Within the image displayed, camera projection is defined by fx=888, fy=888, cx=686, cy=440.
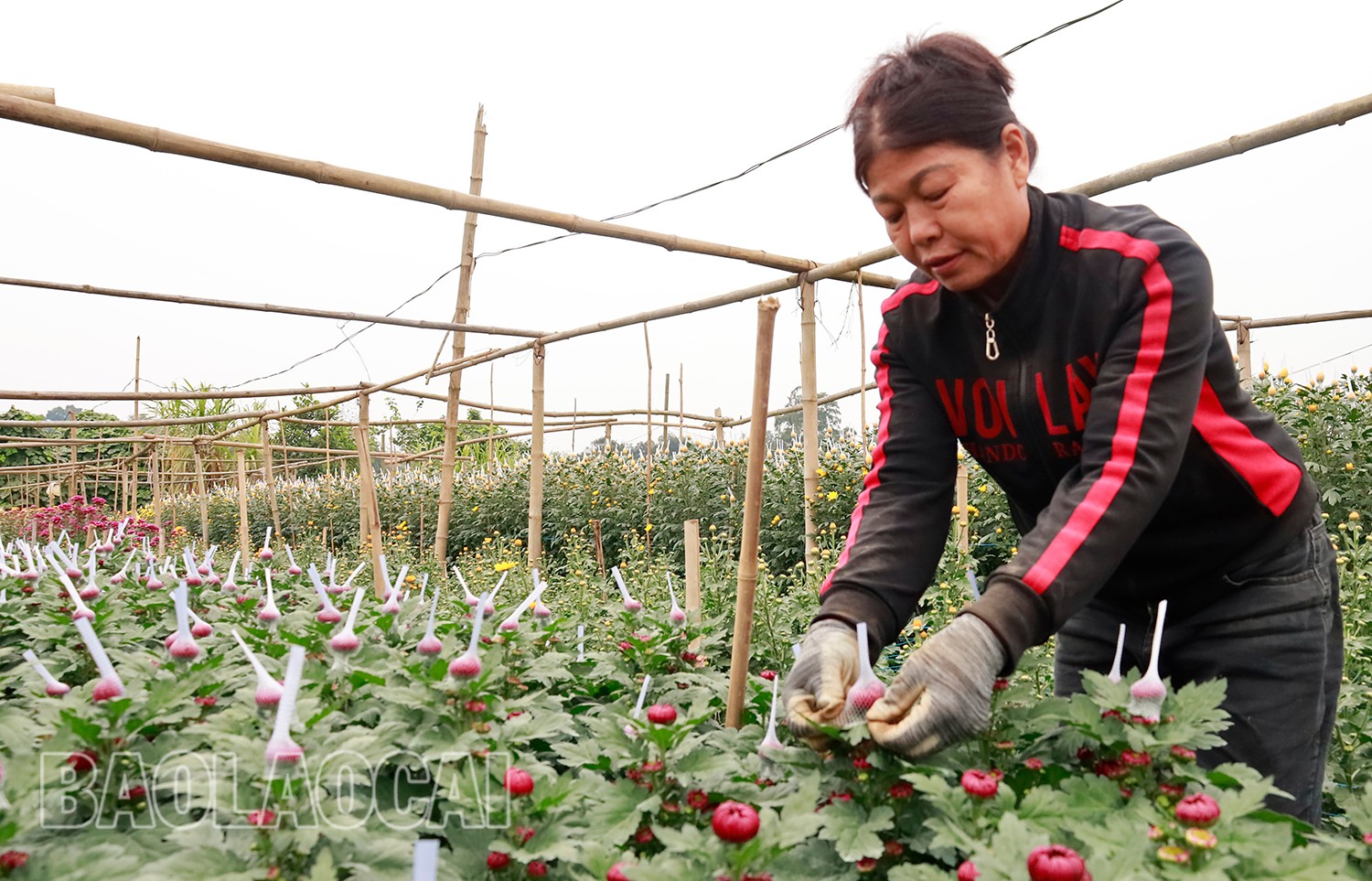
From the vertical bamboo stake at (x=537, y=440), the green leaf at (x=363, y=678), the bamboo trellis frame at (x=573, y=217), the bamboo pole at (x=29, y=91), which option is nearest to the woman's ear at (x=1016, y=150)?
the green leaf at (x=363, y=678)

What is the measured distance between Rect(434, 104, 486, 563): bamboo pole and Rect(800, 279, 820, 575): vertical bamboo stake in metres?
2.80

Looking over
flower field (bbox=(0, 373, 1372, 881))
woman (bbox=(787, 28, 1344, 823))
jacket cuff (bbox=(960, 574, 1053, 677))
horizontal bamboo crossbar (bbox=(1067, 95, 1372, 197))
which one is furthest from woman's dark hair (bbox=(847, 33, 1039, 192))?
horizontal bamboo crossbar (bbox=(1067, 95, 1372, 197))

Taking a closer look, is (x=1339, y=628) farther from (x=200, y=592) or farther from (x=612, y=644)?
(x=200, y=592)

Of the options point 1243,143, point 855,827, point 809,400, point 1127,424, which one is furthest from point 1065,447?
point 809,400

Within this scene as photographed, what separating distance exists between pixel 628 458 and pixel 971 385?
29.5ft

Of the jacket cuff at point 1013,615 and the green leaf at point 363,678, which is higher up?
the jacket cuff at point 1013,615

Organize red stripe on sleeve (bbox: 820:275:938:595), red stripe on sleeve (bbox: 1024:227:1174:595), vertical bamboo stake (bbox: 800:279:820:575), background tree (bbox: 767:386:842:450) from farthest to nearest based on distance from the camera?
1. background tree (bbox: 767:386:842:450)
2. vertical bamboo stake (bbox: 800:279:820:575)
3. red stripe on sleeve (bbox: 820:275:938:595)
4. red stripe on sleeve (bbox: 1024:227:1174:595)

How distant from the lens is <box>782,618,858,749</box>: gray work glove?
1.10 meters

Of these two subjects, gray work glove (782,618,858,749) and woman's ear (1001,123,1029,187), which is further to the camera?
woman's ear (1001,123,1029,187)

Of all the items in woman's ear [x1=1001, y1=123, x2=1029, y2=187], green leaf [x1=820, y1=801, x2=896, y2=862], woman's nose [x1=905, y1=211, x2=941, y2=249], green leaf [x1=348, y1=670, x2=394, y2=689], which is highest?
woman's ear [x1=1001, y1=123, x2=1029, y2=187]

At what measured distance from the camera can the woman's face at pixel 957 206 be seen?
1.29 metres

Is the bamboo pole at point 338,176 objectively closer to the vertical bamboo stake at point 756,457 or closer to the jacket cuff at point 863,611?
the vertical bamboo stake at point 756,457

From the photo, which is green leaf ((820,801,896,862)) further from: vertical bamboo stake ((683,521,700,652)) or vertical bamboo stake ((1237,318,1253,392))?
vertical bamboo stake ((1237,318,1253,392))

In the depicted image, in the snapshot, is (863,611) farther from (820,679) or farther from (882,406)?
(882,406)
